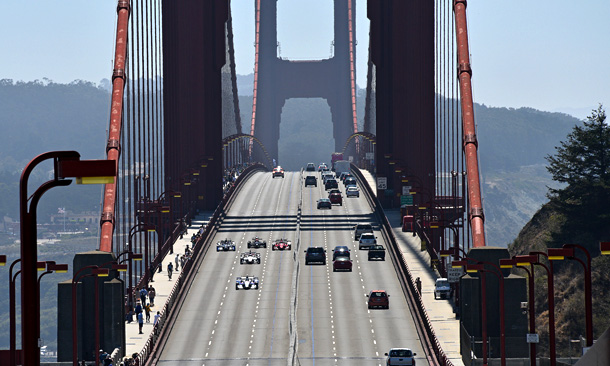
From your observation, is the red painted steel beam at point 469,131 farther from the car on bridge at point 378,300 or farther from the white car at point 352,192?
the white car at point 352,192

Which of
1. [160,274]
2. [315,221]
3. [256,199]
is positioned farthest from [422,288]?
[256,199]

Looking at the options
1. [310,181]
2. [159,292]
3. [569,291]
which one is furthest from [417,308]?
[310,181]

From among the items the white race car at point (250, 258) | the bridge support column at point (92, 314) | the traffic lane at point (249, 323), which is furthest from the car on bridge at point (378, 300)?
the white race car at point (250, 258)

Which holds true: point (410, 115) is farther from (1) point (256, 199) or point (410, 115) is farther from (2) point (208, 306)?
(2) point (208, 306)

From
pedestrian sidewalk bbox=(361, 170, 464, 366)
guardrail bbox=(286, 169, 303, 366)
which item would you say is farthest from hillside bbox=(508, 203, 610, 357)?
guardrail bbox=(286, 169, 303, 366)

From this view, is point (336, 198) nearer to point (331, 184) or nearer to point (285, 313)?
point (331, 184)
